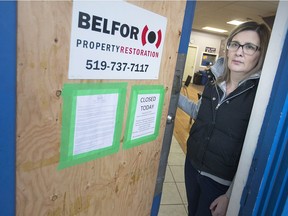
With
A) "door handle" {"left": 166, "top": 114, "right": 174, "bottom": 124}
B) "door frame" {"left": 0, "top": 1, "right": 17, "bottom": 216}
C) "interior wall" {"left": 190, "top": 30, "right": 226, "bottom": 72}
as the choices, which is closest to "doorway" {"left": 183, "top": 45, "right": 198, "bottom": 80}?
"interior wall" {"left": 190, "top": 30, "right": 226, "bottom": 72}

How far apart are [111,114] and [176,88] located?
0.40 m

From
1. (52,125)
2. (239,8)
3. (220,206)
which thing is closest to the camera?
(52,125)

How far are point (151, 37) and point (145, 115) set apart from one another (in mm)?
326

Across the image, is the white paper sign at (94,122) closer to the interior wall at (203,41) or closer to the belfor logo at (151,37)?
the belfor logo at (151,37)

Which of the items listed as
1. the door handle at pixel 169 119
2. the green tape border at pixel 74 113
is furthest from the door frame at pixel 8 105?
the door handle at pixel 169 119

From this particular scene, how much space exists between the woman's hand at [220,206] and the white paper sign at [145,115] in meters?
0.61

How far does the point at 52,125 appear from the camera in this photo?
701mm

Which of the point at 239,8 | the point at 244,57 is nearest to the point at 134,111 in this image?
the point at 244,57

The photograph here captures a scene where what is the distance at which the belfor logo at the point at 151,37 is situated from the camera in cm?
84

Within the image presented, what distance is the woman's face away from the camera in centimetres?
119

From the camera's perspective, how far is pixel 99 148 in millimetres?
855

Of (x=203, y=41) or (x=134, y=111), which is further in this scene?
(x=203, y=41)

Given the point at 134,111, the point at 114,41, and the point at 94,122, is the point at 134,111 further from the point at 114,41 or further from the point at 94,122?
the point at 114,41

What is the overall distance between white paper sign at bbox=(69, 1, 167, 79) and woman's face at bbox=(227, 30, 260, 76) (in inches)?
20.4
